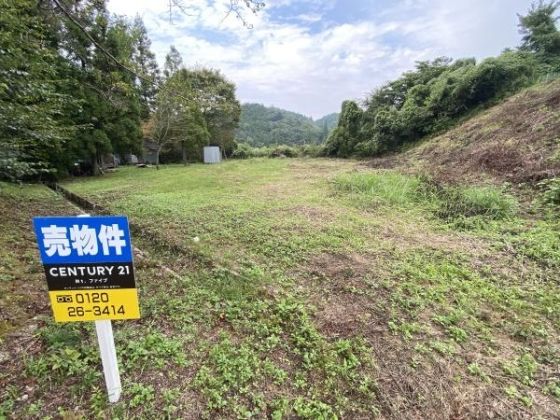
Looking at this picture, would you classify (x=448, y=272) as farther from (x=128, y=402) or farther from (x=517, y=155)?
(x=517, y=155)

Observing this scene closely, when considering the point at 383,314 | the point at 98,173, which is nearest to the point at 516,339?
the point at 383,314

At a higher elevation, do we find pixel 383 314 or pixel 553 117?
pixel 553 117

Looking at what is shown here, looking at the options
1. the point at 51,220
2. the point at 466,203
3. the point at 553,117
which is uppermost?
the point at 553,117

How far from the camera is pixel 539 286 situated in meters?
2.93

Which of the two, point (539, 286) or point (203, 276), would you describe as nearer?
point (539, 286)

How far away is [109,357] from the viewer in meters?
1.60

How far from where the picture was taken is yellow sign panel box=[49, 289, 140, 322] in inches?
58.9

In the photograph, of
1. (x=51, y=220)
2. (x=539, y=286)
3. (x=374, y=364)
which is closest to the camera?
(x=51, y=220)

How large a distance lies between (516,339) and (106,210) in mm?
6895

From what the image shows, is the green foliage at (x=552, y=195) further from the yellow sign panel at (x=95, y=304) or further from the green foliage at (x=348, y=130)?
the green foliage at (x=348, y=130)

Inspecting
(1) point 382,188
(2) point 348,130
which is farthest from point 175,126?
(1) point 382,188

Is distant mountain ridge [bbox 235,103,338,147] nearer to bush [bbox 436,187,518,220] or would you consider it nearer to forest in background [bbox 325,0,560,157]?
forest in background [bbox 325,0,560,157]

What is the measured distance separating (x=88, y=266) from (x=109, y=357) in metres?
0.54

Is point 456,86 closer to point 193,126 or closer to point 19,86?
point 193,126
